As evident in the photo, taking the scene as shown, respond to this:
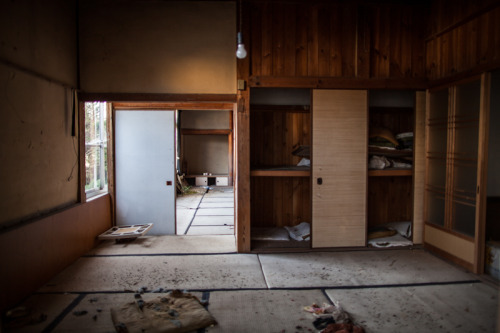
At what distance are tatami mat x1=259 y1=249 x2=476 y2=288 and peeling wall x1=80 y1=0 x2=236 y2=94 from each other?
2.33 m

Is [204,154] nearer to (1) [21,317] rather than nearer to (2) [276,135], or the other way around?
(2) [276,135]

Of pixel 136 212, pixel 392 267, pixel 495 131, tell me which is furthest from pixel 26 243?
pixel 495 131

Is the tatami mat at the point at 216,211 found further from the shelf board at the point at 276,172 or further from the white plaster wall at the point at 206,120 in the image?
the white plaster wall at the point at 206,120

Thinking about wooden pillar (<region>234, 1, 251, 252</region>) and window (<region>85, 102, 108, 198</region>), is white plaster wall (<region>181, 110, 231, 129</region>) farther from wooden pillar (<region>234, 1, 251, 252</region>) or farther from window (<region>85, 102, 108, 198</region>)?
wooden pillar (<region>234, 1, 251, 252</region>)

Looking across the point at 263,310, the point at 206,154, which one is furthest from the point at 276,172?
the point at 206,154

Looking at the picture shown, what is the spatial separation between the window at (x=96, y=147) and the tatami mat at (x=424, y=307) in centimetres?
391

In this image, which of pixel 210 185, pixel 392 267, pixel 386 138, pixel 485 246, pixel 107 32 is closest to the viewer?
pixel 485 246

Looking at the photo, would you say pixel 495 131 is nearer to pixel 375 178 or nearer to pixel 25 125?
pixel 375 178

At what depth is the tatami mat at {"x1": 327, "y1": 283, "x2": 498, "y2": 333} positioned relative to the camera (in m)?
2.55

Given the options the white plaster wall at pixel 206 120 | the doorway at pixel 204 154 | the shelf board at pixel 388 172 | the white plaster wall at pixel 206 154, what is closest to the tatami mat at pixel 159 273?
the shelf board at pixel 388 172

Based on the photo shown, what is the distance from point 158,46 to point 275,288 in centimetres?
327

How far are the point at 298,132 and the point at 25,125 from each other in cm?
360

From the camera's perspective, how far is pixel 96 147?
17.5 feet

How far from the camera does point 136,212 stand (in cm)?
540
